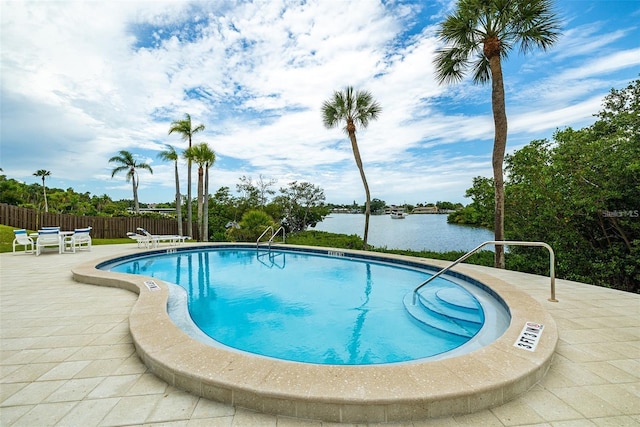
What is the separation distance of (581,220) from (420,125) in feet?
26.6

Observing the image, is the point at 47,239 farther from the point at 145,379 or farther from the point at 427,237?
the point at 427,237

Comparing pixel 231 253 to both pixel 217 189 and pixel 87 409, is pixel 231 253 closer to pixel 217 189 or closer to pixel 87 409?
pixel 87 409

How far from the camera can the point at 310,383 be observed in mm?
1891

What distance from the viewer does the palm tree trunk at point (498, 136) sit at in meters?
7.03

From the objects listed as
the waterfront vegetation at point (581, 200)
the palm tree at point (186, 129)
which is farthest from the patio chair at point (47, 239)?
the palm tree at point (186, 129)

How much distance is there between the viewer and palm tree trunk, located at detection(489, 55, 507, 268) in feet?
23.1

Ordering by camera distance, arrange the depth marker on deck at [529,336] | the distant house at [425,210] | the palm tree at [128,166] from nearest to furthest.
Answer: the depth marker on deck at [529,336] → the palm tree at [128,166] → the distant house at [425,210]

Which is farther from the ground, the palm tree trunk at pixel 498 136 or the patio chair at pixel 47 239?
the palm tree trunk at pixel 498 136

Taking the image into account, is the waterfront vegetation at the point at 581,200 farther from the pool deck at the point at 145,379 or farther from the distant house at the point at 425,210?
the distant house at the point at 425,210

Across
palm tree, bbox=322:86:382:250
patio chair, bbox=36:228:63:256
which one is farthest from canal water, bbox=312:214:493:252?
patio chair, bbox=36:228:63:256

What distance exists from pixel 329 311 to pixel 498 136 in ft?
20.7

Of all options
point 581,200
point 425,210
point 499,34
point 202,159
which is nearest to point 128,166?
point 202,159

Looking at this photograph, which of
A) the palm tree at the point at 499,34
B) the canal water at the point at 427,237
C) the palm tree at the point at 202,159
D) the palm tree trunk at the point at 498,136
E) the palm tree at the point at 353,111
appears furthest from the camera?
the palm tree at the point at 202,159

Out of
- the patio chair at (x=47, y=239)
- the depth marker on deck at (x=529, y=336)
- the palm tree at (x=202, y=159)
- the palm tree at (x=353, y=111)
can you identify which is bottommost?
the depth marker on deck at (x=529, y=336)
